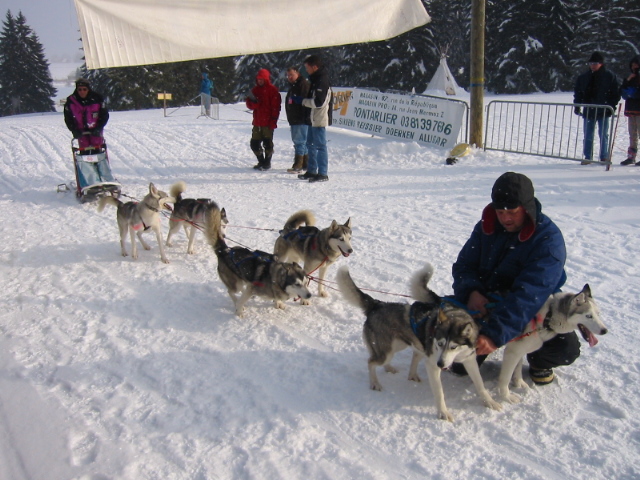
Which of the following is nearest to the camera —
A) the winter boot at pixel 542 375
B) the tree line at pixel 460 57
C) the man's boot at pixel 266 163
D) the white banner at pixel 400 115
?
the winter boot at pixel 542 375

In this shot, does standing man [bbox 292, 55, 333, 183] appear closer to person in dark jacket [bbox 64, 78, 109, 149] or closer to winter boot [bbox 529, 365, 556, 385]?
person in dark jacket [bbox 64, 78, 109, 149]

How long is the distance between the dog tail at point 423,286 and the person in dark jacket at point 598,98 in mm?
6743

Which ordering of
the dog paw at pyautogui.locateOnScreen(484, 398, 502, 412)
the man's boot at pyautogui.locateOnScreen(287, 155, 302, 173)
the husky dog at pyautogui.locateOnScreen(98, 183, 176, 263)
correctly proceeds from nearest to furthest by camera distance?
the dog paw at pyautogui.locateOnScreen(484, 398, 502, 412)
the husky dog at pyautogui.locateOnScreen(98, 183, 176, 263)
the man's boot at pyautogui.locateOnScreen(287, 155, 302, 173)

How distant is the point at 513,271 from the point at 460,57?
36.5 metres

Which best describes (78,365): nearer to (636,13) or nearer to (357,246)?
(357,246)

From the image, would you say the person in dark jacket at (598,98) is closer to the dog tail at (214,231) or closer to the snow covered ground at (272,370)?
the snow covered ground at (272,370)

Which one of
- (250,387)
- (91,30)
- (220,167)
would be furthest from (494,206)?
(220,167)

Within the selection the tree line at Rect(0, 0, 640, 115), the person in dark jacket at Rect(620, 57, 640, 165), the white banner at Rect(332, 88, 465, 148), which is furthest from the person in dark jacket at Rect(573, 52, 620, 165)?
the tree line at Rect(0, 0, 640, 115)

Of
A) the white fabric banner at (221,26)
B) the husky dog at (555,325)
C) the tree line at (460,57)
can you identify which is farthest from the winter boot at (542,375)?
the tree line at (460,57)

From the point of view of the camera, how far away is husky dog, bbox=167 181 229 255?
569 cm

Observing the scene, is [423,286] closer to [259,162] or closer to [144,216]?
[144,216]

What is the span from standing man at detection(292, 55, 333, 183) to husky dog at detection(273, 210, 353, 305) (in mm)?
3902

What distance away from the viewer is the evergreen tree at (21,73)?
43.6 metres

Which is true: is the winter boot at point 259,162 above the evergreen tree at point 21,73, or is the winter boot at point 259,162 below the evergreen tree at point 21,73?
below
